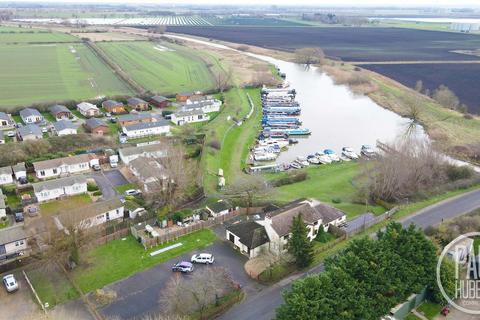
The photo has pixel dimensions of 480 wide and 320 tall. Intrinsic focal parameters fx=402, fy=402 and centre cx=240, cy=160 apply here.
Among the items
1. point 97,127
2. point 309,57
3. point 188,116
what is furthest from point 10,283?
point 309,57

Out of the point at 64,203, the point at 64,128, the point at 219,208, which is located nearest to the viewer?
the point at 219,208

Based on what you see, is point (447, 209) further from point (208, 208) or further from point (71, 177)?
point (71, 177)

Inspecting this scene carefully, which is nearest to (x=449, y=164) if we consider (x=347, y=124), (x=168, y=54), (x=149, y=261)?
(x=347, y=124)

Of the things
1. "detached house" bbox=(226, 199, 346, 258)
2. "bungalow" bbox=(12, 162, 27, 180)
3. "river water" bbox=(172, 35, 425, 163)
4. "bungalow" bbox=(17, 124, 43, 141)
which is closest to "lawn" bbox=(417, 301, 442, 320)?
"detached house" bbox=(226, 199, 346, 258)

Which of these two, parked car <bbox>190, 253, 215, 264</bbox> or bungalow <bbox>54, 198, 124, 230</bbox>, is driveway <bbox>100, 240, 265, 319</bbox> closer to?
parked car <bbox>190, 253, 215, 264</bbox>

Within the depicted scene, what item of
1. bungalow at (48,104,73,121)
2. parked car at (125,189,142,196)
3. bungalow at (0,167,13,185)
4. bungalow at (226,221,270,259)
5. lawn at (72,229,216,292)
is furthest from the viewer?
bungalow at (48,104,73,121)

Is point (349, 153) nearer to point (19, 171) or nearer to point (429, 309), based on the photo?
point (429, 309)
